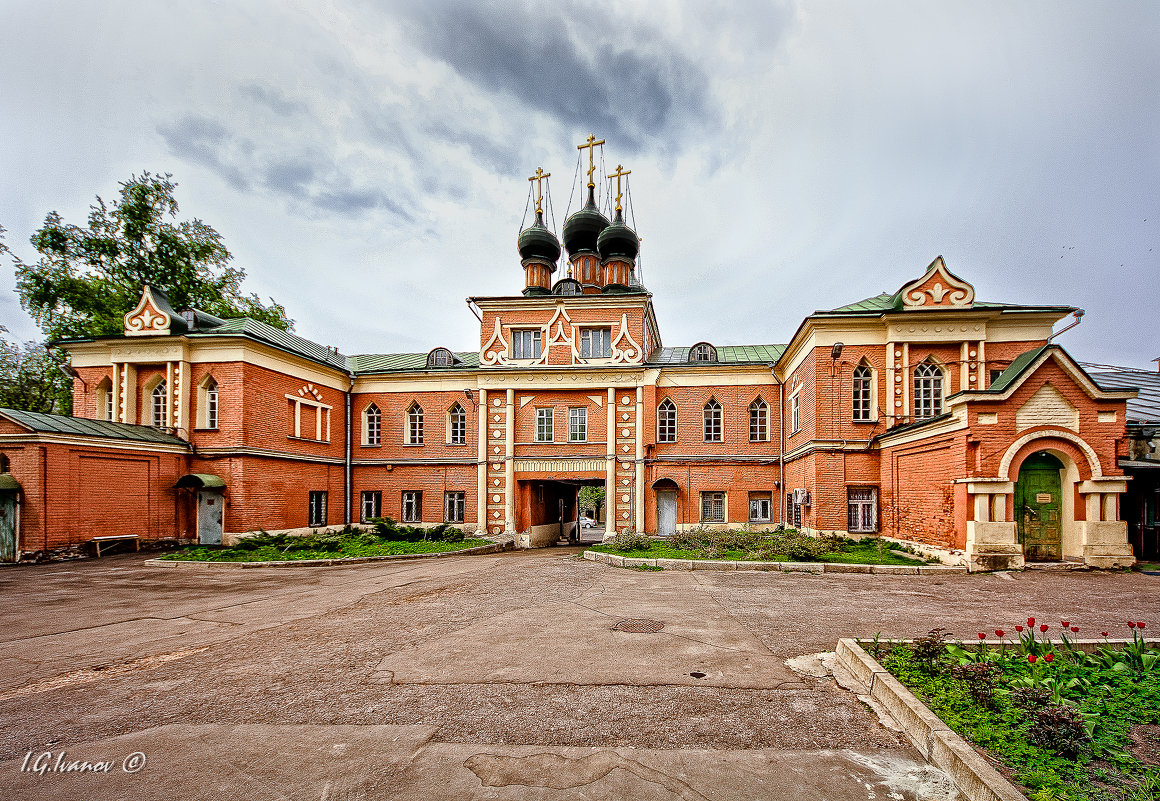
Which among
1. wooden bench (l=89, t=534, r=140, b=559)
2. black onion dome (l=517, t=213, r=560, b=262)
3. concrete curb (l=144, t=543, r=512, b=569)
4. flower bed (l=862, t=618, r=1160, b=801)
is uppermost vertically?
black onion dome (l=517, t=213, r=560, b=262)

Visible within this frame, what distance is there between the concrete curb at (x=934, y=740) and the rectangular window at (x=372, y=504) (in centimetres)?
2342

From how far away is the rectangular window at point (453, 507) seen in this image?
24.7 metres

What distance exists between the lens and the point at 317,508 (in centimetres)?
2384

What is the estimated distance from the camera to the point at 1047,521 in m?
13.5

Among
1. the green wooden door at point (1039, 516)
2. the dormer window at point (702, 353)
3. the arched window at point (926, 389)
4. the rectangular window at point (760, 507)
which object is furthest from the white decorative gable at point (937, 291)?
the rectangular window at point (760, 507)

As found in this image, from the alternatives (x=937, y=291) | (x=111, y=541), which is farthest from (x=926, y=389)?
(x=111, y=541)

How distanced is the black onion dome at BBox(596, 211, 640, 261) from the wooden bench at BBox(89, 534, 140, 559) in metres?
23.2

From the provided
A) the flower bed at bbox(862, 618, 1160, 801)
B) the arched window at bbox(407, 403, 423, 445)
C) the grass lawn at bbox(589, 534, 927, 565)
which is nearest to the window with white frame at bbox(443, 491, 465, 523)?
the arched window at bbox(407, 403, 423, 445)

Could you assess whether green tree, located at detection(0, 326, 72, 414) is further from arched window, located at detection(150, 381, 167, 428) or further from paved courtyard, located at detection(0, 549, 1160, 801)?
paved courtyard, located at detection(0, 549, 1160, 801)

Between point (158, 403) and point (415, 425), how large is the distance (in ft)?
32.5

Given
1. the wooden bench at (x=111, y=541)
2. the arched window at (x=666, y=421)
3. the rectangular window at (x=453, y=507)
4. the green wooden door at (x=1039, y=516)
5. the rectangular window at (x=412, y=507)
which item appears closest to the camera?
the green wooden door at (x=1039, y=516)

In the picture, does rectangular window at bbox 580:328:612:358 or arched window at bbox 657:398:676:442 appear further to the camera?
rectangular window at bbox 580:328:612:358

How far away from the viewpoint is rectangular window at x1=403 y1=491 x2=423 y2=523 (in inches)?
989

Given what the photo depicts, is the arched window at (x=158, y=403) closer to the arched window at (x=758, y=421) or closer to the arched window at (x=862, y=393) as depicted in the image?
the arched window at (x=758, y=421)
